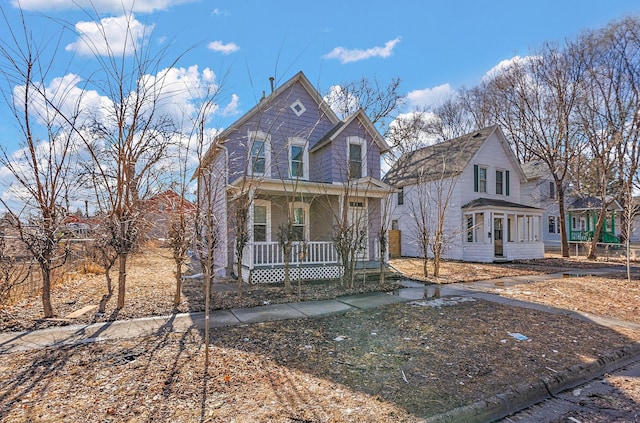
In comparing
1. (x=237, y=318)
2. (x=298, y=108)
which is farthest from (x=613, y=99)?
(x=237, y=318)

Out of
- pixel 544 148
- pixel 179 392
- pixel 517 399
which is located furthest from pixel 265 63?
pixel 544 148

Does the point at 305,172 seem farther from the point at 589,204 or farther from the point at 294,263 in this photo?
the point at 589,204

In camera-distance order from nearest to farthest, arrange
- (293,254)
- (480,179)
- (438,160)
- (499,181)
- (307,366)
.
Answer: (307,366)
(293,254)
(480,179)
(499,181)
(438,160)

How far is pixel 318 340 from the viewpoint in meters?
4.94

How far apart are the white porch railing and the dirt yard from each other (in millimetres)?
3505

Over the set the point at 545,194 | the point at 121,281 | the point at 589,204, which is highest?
the point at 545,194

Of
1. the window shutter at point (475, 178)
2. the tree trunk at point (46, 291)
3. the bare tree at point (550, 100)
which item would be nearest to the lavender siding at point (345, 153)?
the window shutter at point (475, 178)

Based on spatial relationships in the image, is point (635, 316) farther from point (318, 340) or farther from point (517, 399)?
point (318, 340)

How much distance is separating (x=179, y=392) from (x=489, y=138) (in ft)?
65.2

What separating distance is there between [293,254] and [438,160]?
12.5m

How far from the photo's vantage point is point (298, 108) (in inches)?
523

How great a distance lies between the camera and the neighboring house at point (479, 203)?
55.5ft

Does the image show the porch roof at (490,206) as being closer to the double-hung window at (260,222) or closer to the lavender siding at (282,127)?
the lavender siding at (282,127)

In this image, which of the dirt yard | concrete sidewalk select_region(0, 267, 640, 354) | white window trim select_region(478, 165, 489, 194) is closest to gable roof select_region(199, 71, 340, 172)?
concrete sidewalk select_region(0, 267, 640, 354)
